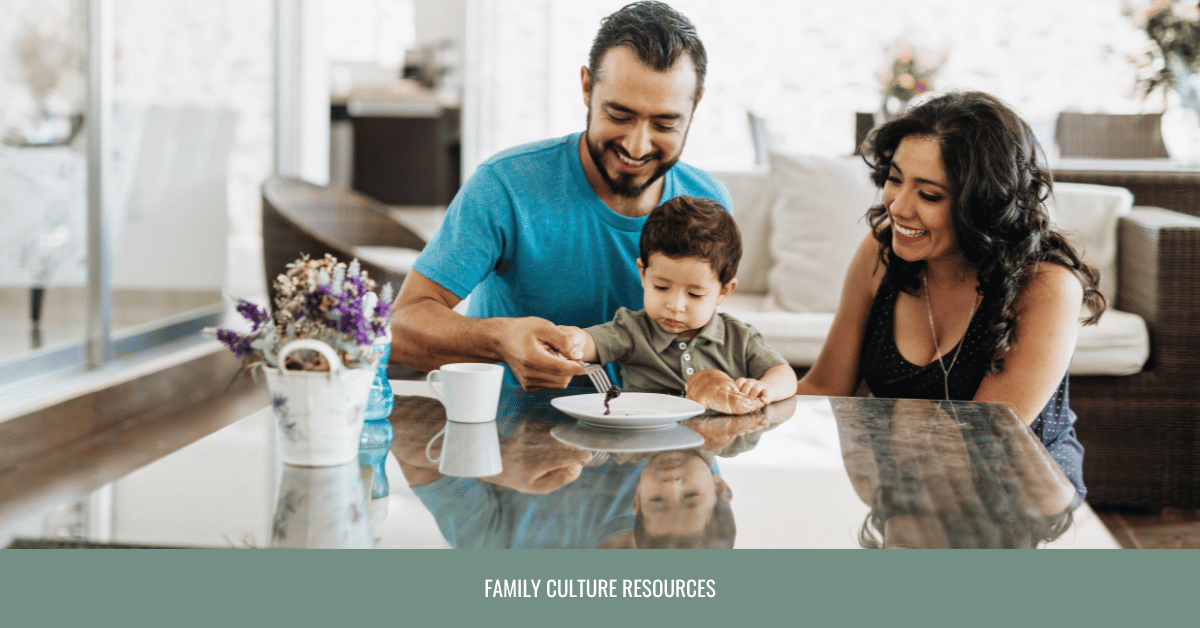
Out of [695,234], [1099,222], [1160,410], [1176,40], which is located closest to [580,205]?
[695,234]

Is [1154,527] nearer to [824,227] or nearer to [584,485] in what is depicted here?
[824,227]

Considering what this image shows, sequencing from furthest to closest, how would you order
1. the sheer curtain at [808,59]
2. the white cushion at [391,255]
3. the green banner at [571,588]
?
the sheer curtain at [808,59] < the white cushion at [391,255] < the green banner at [571,588]

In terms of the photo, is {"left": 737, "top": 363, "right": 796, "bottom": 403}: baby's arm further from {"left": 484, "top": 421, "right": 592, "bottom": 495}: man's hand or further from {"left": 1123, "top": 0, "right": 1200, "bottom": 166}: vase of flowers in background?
{"left": 1123, "top": 0, "right": 1200, "bottom": 166}: vase of flowers in background

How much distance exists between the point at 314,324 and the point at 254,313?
0.07 meters

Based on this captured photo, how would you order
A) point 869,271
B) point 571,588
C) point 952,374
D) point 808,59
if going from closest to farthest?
point 571,588
point 952,374
point 869,271
point 808,59

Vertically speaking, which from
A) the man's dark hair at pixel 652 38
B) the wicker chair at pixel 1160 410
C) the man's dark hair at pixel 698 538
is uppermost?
the man's dark hair at pixel 652 38

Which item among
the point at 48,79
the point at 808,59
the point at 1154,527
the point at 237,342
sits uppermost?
the point at 808,59

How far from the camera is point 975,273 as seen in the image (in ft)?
5.43

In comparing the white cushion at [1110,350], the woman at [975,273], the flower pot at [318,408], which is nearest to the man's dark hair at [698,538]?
the flower pot at [318,408]

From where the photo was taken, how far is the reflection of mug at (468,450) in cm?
96

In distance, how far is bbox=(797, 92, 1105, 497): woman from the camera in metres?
1.51

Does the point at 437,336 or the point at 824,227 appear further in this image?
the point at 824,227

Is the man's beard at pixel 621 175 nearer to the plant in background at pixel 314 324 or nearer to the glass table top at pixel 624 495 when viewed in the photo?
the glass table top at pixel 624 495

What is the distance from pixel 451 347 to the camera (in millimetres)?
1510
